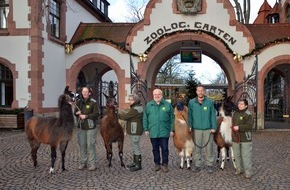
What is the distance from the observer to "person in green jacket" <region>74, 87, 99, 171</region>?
321 inches

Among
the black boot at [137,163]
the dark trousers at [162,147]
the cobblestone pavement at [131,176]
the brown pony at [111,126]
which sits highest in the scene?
the brown pony at [111,126]

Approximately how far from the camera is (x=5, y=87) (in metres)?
17.1

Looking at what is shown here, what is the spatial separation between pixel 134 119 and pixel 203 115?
1528 mm

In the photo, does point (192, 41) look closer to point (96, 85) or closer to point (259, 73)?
point (259, 73)

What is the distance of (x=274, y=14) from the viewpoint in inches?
1155

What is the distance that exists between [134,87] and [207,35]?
14.2ft

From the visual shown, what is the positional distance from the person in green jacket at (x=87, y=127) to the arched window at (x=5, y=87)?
33.0ft

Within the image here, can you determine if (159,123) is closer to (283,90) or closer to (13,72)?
(13,72)

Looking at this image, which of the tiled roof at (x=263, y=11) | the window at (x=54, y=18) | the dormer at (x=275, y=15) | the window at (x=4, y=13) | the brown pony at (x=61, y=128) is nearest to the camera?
the brown pony at (x=61, y=128)

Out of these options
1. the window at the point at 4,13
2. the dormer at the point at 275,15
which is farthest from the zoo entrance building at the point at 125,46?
the dormer at the point at 275,15

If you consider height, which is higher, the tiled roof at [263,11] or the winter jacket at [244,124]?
the tiled roof at [263,11]

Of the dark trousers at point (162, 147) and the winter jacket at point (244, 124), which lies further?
the dark trousers at point (162, 147)

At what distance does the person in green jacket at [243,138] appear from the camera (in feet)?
24.6

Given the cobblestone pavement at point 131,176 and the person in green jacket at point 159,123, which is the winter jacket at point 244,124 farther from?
the person in green jacket at point 159,123
